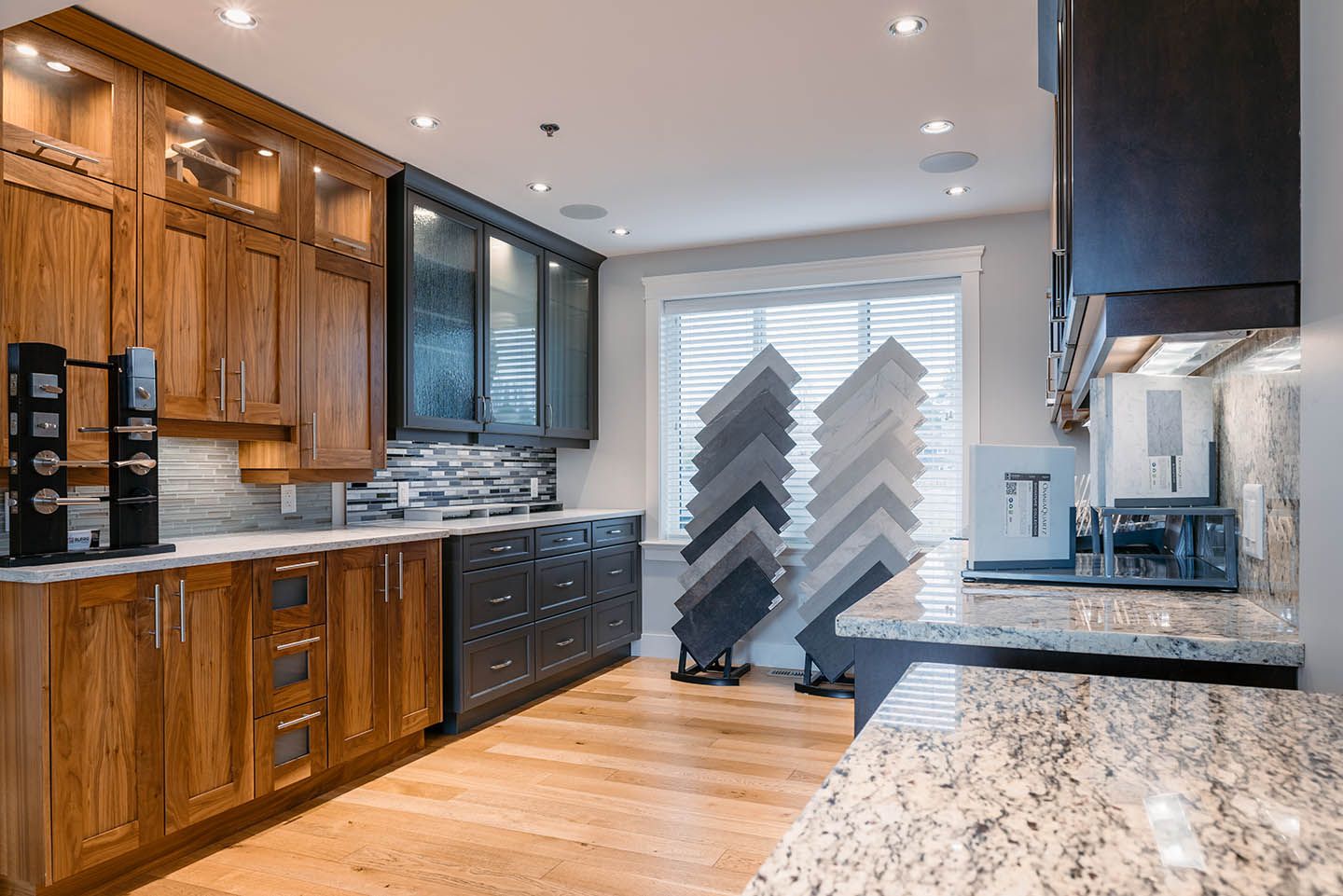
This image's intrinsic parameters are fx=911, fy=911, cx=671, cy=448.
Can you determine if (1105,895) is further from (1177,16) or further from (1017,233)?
(1017,233)

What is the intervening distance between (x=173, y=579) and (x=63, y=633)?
0.32 meters

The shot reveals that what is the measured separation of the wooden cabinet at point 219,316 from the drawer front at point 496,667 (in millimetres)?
1255

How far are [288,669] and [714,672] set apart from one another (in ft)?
8.14

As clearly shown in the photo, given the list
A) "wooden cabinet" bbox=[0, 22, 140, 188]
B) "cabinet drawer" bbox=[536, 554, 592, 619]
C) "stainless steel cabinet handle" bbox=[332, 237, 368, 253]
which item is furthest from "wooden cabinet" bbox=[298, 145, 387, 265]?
"cabinet drawer" bbox=[536, 554, 592, 619]

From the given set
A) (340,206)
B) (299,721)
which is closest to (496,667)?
(299,721)

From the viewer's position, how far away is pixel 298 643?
9.76 ft

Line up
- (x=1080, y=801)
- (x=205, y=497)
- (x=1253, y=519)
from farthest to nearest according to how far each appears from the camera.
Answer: (x=205, y=497) → (x=1253, y=519) → (x=1080, y=801)

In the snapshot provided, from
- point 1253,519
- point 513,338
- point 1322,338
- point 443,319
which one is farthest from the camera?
point 513,338

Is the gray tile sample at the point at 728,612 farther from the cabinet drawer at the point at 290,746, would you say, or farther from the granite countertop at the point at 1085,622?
the granite countertop at the point at 1085,622

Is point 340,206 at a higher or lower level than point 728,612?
higher

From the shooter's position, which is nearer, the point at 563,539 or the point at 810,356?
the point at 563,539

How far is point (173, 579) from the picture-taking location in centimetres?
256

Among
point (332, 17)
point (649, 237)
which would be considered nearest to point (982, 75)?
point (332, 17)

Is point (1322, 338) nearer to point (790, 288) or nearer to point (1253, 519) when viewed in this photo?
point (1253, 519)
